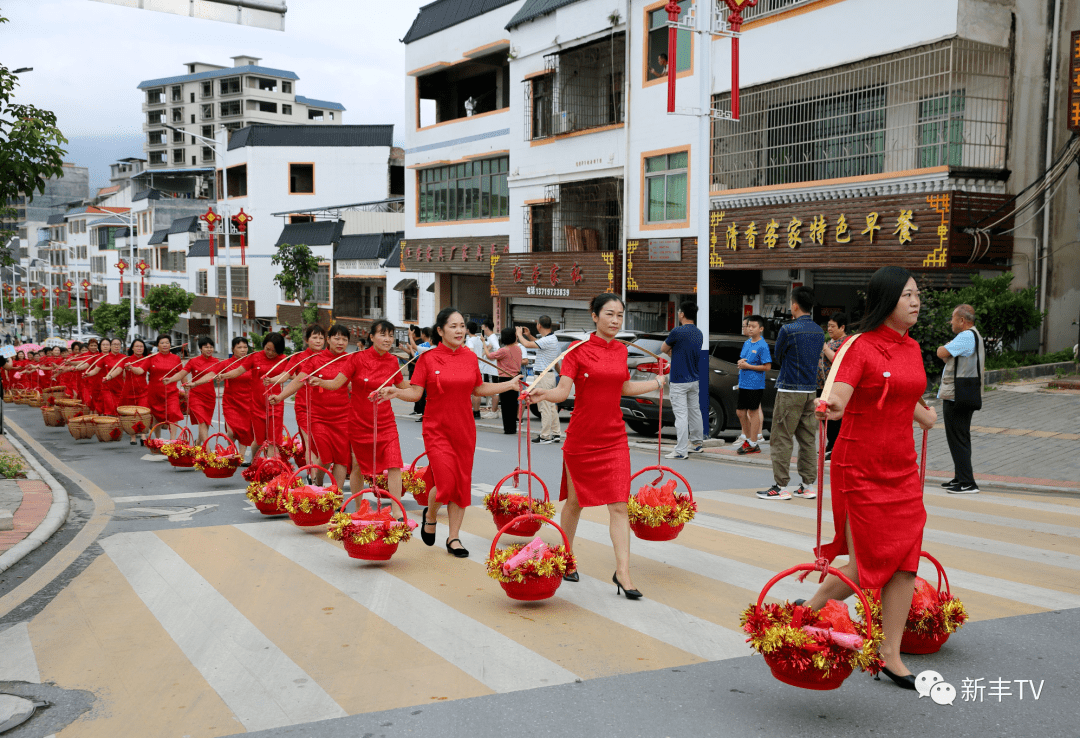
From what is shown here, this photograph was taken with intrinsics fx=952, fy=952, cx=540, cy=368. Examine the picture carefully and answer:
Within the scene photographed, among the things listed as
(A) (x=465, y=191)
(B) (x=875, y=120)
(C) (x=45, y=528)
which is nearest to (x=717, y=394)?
(B) (x=875, y=120)

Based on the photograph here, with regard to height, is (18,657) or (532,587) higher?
(532,587)

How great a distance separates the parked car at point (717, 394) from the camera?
48.4 feet

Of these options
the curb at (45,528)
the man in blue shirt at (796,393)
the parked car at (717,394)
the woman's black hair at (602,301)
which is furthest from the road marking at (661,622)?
the parked car at (717,394)

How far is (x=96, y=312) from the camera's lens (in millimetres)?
66250

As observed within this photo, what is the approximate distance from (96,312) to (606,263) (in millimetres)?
52643

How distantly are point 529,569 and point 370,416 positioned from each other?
3.40 metres

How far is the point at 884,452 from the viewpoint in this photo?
4.51 metres

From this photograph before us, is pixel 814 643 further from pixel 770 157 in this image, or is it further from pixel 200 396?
pixel 770 157

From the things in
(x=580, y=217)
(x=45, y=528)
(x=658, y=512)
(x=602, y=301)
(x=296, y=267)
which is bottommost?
(x=45, y=528)

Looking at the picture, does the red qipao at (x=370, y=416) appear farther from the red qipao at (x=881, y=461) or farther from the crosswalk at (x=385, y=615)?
the red qipao at (x=881, y=461)

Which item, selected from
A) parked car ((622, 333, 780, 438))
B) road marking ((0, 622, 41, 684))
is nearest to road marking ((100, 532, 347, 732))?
road marking ((0, 622, 41, 684))

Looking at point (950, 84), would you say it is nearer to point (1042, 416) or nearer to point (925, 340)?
point (925, 340)

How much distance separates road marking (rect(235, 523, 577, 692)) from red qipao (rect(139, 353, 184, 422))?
7637 mm

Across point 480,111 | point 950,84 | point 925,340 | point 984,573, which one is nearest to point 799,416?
point 984,573
